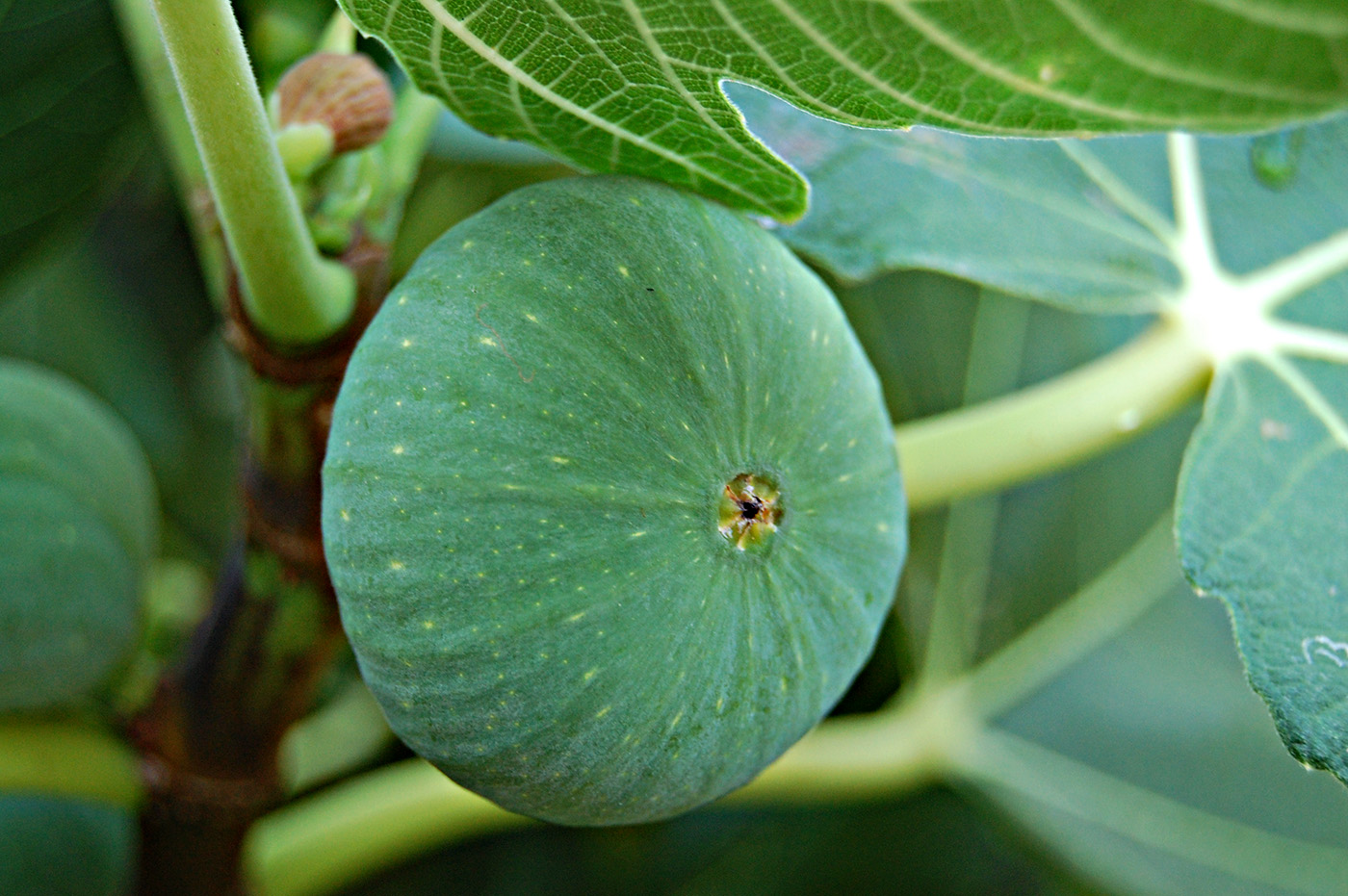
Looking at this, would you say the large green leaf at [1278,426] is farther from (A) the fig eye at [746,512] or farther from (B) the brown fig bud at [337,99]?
(B) the brown fig bud at [337,99]

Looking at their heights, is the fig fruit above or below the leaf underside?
below

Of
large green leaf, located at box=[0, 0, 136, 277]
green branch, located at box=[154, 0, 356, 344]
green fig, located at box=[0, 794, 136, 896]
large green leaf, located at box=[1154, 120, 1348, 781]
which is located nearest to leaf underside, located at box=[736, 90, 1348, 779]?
large green leaf, located at box=[1154, 120, 1348, 781]

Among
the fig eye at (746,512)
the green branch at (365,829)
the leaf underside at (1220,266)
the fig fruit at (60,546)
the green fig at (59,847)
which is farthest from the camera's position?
the green branch at (365,829)

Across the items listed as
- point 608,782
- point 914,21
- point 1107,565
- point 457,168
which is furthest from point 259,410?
point 1107,565

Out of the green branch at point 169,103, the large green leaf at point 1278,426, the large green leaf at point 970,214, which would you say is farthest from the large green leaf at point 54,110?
the large green leaf at point 1278,426

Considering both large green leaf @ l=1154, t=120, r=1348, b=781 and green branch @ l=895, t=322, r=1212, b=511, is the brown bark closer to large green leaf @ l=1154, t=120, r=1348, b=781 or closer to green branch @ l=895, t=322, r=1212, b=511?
green branch @ l=895, t=322, r=1212, b=511

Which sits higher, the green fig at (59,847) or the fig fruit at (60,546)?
the fig fruit at (60,546)

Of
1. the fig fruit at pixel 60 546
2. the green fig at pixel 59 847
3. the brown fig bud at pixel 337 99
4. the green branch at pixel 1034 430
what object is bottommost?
the green fig at pixel 59 847
